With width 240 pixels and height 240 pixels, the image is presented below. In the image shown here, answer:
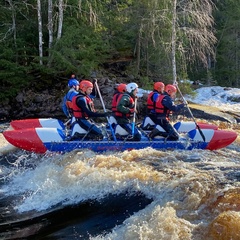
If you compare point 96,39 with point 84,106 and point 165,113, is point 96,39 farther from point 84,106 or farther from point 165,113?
point 84,106

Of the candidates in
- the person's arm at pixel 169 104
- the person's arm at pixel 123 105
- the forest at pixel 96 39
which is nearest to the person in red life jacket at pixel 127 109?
the person's arm at pixel 123 105

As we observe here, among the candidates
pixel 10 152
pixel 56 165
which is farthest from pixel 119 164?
pixel 10 152

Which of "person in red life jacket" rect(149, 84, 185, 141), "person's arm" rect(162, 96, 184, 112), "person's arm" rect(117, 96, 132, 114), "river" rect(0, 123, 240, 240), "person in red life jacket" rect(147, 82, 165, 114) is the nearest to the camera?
"river" rect(0, 123, 240, 240)

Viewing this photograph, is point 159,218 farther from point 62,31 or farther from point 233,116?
point 62,31

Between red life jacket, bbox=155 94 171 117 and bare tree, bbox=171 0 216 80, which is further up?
bare tree, bbox=171 0 216 80

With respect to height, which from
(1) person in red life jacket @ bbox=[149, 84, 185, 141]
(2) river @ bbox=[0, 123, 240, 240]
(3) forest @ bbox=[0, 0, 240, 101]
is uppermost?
(3) forest @ bbox=[0, 0, 240, 101]

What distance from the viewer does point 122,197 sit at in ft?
18.5

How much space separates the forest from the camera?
14883 mm

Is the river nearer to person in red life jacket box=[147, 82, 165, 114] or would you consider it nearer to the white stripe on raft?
the white stripe on raft

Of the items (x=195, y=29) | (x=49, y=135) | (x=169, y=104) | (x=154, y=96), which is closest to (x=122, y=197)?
(x=49, y=135)

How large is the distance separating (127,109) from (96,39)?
8.24 m

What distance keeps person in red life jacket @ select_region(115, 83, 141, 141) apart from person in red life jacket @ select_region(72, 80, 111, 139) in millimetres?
452

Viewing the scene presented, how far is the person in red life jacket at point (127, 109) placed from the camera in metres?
8.23

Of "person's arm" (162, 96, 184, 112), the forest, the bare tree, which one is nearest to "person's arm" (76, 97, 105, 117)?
"person's arm" (162, 96, 184, 112)
